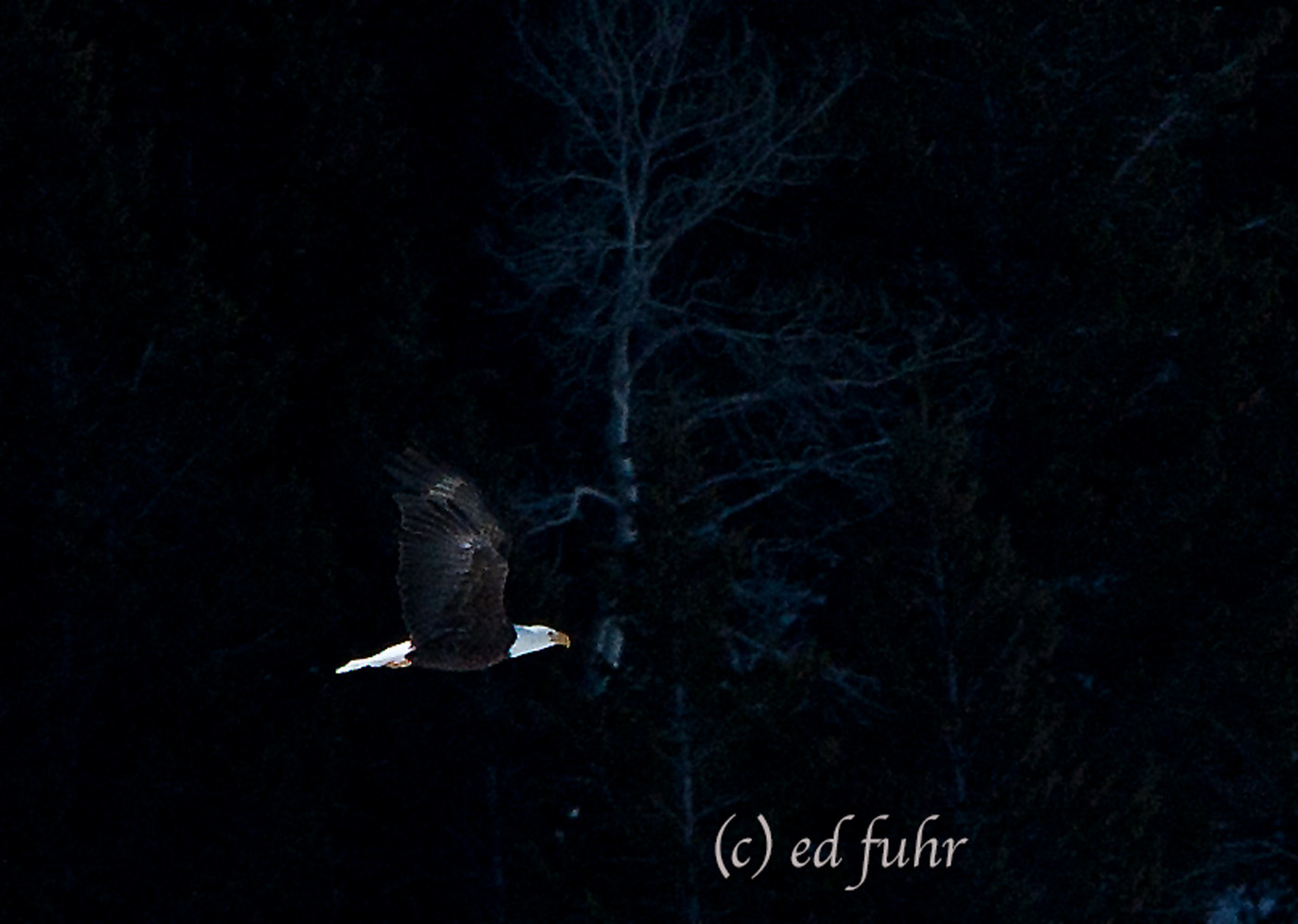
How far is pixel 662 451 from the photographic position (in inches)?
618

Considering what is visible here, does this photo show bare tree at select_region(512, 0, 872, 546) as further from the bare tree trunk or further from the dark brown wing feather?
the dark brown wing feather

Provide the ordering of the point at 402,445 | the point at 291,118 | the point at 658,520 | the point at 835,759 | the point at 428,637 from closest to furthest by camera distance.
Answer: the point at 428,637
the point at 658,520
the point at 835,759
the point at 402,445
the point at 291,118

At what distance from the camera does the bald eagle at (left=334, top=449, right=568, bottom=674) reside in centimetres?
1158

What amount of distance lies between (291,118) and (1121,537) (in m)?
7.51

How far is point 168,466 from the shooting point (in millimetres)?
20297

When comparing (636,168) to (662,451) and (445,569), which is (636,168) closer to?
(662,451)

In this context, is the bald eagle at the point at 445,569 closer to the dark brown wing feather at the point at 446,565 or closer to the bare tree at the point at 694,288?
the dark brown wing feather at the point at 446,565

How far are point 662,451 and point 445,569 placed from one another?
13.5 feet

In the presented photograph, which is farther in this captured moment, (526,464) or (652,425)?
(526,464)

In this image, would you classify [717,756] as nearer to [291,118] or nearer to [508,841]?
[508,841]

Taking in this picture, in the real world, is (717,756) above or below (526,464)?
below

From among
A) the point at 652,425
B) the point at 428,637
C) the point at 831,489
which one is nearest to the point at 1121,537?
the point at 831,489

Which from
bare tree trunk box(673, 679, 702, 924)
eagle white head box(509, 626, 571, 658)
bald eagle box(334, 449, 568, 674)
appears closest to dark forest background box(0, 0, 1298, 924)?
bare tree trunk box(673, 679, 702, 924)

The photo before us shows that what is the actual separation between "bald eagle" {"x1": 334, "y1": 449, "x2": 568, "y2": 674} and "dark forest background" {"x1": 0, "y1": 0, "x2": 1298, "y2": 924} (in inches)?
155
